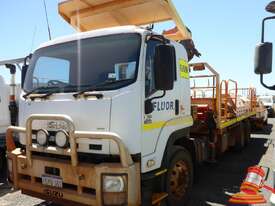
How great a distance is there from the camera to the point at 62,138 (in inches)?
134

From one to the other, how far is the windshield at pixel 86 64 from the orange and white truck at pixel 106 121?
0.04 feet

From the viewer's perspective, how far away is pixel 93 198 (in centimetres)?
318

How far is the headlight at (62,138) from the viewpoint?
3.39m

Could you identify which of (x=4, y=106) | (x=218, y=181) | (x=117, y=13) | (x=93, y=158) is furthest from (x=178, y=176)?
(x=4, y=106)

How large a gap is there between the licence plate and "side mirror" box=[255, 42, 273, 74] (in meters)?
2.45

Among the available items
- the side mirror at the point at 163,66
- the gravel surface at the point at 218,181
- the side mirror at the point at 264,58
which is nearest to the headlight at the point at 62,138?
the side mirror at the point at 163,66

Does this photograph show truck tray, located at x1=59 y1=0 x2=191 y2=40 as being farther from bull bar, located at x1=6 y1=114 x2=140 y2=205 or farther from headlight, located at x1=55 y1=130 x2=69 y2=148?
headlight, located at x1=55 y1=130 x2=69 y2=148

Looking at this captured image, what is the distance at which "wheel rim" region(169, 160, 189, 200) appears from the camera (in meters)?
4.10

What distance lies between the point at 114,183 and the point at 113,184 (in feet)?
0.05

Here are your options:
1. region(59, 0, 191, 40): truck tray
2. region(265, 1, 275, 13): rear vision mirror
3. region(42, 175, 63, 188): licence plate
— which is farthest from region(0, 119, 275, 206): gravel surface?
region(265, 1, 275, 13): rear vision mirror

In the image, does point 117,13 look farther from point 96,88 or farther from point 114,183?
point 114,183

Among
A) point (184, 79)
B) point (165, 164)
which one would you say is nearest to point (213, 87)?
point (184, 79)

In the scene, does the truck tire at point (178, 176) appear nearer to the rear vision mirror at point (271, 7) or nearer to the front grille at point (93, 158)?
the front grille at point (93, 158)

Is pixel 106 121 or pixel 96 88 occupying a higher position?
pixel 96 88
